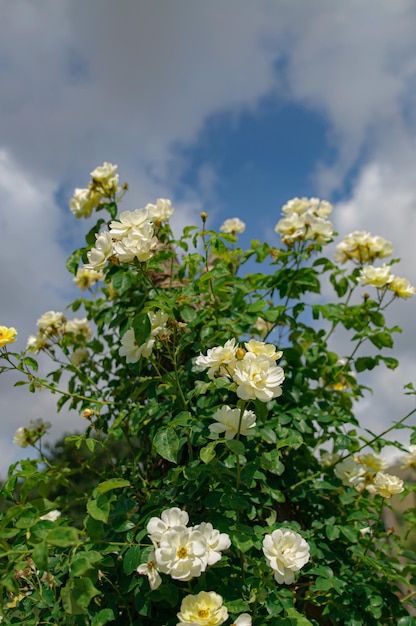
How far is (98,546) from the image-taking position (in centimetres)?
125

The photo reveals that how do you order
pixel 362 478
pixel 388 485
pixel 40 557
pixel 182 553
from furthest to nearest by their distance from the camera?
1. pixel 362 478
2. pixel 388 485
3. pixel 182 553
4. pixel 40 557

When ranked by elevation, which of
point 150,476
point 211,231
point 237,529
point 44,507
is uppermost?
point 211,231

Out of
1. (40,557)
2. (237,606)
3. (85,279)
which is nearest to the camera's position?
(40,557)

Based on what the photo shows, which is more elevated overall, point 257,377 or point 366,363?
point 366,363

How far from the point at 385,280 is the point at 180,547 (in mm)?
1401

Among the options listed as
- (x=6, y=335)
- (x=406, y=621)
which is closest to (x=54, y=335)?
(x=6, y=335)

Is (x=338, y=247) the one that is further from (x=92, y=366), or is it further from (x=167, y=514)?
(x=167, y=514)

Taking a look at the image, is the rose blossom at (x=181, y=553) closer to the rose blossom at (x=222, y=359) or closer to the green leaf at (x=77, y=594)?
the green leaf at (x=77, y=594)

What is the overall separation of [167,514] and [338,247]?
1.49 m

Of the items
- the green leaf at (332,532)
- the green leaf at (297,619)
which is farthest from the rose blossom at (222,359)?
the green leaf at (332,532)

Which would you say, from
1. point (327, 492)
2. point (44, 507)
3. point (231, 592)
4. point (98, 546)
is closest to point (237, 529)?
point (231, 592)

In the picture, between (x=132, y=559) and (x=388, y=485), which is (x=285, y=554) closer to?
(x=132, y=559)

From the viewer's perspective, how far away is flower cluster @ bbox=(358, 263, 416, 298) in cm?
215

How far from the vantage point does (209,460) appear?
4.05 feet
